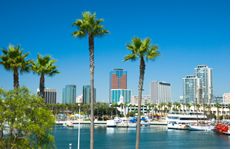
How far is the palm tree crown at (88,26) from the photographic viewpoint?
27.1 meters

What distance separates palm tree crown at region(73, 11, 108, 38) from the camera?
88.9 feet

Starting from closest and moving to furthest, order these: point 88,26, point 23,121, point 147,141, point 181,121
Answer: point 23,121 → point 88,26 → point 147,141 → point 181,121

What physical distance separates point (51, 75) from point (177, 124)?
504 feet

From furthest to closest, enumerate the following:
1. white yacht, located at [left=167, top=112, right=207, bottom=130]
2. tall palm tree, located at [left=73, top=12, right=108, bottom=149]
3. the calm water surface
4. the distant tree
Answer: white yacht, located at [left=167, top=112, right=207, bottom=130]
the calm water surface
tall palm tree, located at [left=73, top=12, right=108, bottom=149]
the distant tree

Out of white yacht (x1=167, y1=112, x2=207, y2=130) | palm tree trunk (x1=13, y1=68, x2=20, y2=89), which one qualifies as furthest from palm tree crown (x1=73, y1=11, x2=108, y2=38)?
white yacht (x1=167, y1=112, x2=207, y2=130)

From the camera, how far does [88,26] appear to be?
27.2 m

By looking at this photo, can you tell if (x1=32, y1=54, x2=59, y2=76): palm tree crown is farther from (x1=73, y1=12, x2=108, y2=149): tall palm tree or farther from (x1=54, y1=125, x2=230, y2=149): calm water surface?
(x1=54, y1=125, x2=230, y2=149): calm water surface

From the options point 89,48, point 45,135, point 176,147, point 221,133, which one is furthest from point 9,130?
point 221,133

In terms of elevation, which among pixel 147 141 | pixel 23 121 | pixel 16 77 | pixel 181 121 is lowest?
pixel 147 141

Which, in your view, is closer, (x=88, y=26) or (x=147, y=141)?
(x=88, y=26)

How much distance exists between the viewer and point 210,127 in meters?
177

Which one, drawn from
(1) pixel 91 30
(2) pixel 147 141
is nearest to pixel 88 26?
(1) pixel 91 30

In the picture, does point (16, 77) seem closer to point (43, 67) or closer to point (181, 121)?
point (43, 67)

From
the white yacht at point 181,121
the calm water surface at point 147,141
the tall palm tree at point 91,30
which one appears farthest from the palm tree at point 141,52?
the white yacht at point 181,121
